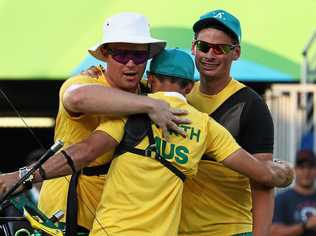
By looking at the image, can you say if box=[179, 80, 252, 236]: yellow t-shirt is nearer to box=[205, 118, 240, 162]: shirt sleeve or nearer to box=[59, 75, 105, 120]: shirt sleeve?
box=[205, 118, 240, 162]: shirt sleeve

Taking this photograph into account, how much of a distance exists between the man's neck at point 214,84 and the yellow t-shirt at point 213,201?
54 mm

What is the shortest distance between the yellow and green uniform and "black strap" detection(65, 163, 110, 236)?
1.94 feet

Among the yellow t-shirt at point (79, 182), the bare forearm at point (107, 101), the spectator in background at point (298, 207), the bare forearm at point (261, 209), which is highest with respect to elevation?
the bare forearm at point (107, 101)

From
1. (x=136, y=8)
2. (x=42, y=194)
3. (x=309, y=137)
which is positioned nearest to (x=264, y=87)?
(x=309, y=137)

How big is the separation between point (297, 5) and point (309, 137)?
51.5 inches

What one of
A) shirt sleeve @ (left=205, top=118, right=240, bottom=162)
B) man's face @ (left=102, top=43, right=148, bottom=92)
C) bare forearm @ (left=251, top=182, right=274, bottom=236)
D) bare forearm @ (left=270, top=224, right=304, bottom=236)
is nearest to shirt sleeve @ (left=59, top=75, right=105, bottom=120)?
man's face @ (left=102, top=43, right=148, bottom=92)

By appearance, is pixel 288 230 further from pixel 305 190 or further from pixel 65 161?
pixel 65 161

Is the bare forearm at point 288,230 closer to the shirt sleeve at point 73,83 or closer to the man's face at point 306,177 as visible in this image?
the man's face at point 306,177

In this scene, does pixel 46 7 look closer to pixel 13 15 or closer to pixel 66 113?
pixel 13 15

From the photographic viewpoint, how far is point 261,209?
5.20 m

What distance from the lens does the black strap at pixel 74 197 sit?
4789 millimetres

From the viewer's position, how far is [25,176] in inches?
173

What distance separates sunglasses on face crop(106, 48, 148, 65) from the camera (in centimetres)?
473

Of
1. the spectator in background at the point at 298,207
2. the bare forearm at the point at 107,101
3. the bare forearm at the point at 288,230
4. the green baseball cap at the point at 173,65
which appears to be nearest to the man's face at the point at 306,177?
the spectator in background at the point at 298,207
